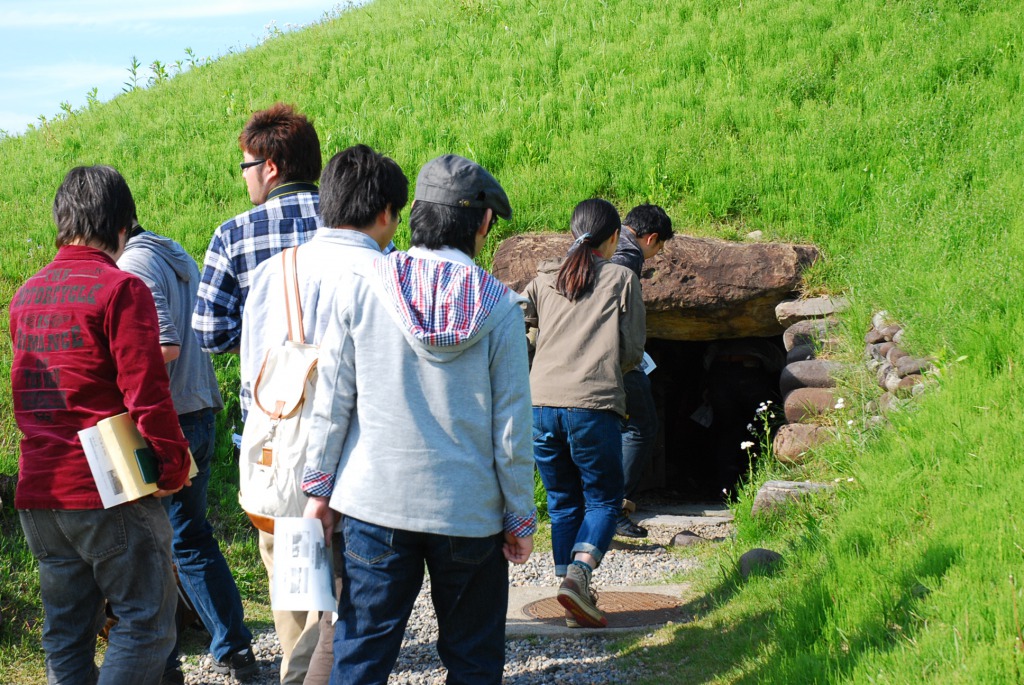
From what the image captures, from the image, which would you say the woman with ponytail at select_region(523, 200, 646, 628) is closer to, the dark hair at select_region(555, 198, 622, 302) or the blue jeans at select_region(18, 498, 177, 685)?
the dark hair at select_region(555, 198, 622, 302)

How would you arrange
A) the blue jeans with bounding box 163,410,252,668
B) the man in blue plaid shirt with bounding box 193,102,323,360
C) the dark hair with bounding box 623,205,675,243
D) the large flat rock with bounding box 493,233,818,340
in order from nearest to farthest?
the man in blue plaid shirt with bounding box 193,102,323,360 → the blue jeans with bounding box 163,410,252,668 → the dark hair with bounding box 623,205,675,243 → the large flat rock with bounding box 493,233,818,340

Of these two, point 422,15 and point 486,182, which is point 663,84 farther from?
point 486,182

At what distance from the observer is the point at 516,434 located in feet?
9.16

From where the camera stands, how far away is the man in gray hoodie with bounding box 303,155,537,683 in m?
2.68

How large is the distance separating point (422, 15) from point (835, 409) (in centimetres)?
1063

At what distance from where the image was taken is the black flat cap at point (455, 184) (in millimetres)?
2879

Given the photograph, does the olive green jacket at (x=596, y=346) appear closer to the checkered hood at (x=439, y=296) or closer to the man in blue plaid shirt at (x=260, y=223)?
the man in blue plaid shirt at (x=260, y=223)

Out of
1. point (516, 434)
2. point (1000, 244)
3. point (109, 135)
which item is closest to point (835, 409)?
point (1000, 244)

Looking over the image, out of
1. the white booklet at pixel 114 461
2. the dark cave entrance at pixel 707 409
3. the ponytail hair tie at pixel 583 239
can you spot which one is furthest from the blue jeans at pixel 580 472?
the dark cave entrance at pixel 707 409

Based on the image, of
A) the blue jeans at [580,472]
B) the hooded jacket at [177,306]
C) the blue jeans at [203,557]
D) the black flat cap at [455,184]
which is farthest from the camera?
the blue jeans at [580,472]

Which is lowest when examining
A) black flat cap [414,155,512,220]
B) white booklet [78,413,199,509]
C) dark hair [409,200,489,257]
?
white booklet [78,413,199,509]

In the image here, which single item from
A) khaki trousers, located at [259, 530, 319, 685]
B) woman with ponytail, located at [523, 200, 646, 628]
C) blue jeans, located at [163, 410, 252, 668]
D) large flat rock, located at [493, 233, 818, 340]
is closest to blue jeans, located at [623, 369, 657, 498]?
woman with ponytail, located at [523, 200, 646, 628]

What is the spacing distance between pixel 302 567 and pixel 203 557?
1578 mm

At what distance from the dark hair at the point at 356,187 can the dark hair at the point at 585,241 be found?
195 centimetres
